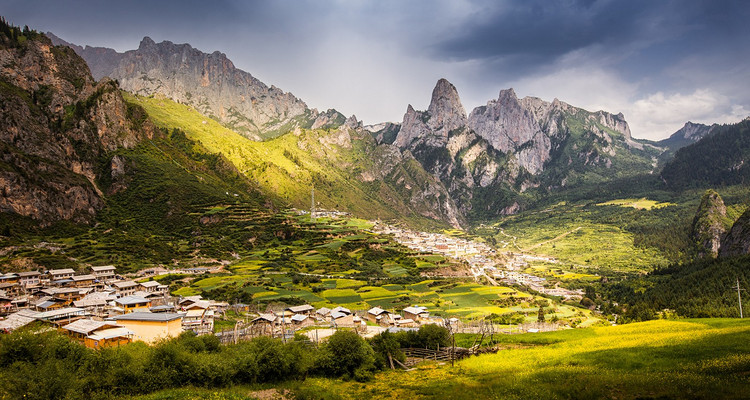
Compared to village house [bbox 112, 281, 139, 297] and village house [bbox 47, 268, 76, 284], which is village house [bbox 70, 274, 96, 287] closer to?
village house [bbox 47, 268, 76, 284]

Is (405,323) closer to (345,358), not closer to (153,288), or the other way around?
(345,358)

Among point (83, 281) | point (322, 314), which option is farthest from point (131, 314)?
point (83, 281)

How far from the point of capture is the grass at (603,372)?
18.5 metres

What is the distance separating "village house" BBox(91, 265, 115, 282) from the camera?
75606 mm

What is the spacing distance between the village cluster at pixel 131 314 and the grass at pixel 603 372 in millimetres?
18526

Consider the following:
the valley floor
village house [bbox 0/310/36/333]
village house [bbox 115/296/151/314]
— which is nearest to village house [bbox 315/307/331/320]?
village house [bbox 115/296/151/314]

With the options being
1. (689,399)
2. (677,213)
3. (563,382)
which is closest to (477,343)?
(563,382)

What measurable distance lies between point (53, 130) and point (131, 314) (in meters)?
122

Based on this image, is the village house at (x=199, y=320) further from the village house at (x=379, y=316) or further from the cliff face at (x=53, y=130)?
the cliff face at (x=53, y=130)

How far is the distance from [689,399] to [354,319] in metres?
47.2

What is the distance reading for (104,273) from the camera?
77.4m

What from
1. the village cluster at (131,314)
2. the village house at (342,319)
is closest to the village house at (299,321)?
the village cluster at (131,314)

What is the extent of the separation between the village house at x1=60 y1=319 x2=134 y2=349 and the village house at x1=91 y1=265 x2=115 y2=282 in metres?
41.4

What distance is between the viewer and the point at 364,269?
10900 centimetres
